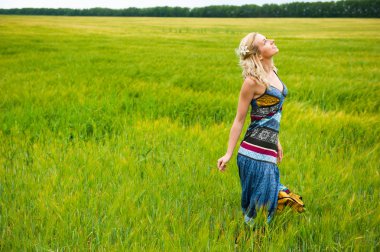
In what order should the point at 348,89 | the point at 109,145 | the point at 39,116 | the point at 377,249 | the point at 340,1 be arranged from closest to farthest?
the point at 377,249 → the point at 109,145 → the point at 39,116 → the point at 348,89 → the point at 340,1

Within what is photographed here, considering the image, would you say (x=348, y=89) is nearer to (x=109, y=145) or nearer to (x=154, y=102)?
(x=154, y=102)

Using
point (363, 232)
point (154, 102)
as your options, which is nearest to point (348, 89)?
point (154, 102)

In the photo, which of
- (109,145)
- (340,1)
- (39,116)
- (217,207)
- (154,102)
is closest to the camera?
(217,207)

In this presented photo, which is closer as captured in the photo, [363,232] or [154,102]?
[363,232]

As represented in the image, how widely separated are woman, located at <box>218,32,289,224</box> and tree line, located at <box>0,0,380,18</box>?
8405cm

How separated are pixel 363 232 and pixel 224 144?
5.46ft

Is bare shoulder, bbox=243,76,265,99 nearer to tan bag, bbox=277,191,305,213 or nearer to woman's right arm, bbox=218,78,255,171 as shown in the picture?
woman's right arm, bbox=218,78,255,171

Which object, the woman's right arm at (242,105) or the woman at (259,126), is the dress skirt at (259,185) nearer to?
the woman at (259,126)

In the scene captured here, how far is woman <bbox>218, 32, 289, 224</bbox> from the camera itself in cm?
204

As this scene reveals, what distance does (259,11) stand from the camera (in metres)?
93.1

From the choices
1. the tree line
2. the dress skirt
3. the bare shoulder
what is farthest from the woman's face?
the tree line

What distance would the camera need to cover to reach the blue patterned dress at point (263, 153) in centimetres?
211

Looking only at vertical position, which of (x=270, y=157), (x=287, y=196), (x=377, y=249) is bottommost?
(x=377, y=249)

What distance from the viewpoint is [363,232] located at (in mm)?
2145
